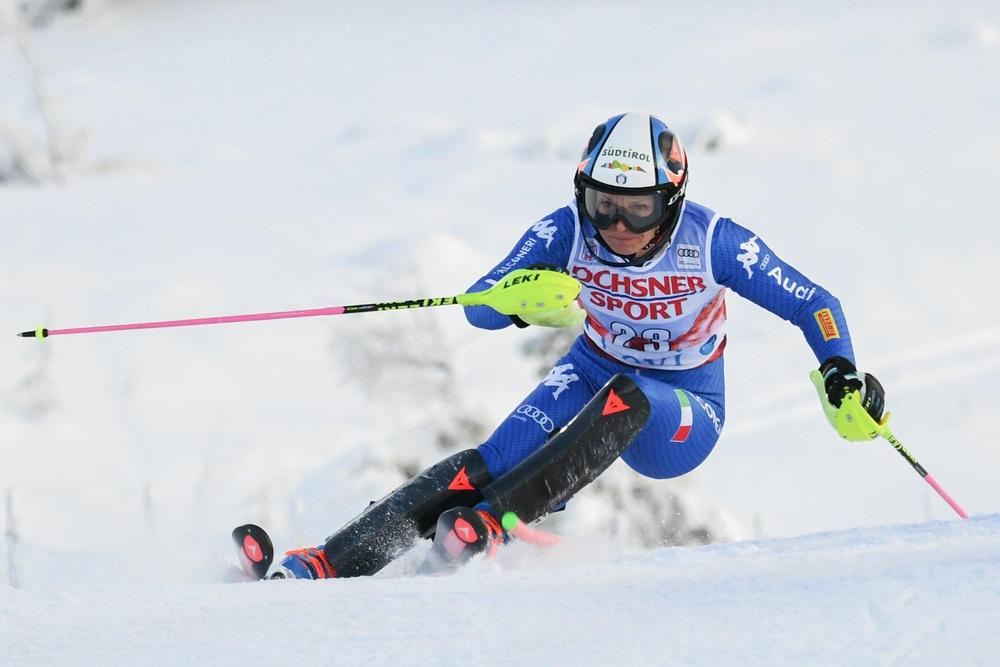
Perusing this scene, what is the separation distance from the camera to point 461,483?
12.0 feet

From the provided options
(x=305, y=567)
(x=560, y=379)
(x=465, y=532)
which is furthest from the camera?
(x=560, y=379)

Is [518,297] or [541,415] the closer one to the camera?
[518,297]

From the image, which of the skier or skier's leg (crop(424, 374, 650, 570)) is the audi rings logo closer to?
the skier

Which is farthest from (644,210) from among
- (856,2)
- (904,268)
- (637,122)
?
(856,2)

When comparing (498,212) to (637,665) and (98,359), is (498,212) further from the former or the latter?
(637,665)

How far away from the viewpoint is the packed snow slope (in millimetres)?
2217

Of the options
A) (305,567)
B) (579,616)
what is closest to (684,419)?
(305,567)

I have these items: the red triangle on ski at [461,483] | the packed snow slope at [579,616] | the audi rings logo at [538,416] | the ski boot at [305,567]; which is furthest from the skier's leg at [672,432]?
the ski boot at [305,567]

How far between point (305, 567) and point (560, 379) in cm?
119

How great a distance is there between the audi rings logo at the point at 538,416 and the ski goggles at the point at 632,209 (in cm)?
64

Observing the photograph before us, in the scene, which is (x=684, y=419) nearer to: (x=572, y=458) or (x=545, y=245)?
(x=572, y=458)

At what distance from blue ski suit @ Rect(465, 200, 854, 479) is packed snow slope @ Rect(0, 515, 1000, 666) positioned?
3.21 ft

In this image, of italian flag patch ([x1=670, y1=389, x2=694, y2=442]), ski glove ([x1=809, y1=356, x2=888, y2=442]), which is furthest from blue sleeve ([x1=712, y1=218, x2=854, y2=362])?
italian flag patch ([x1=670, y1=389, x2=694, y2=442])

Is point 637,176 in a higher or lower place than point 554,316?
higher
